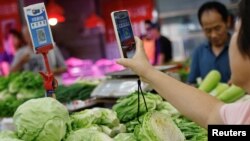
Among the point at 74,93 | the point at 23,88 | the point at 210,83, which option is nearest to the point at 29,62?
the point at 23,88

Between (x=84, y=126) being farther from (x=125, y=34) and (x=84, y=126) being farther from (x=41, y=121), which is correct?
(x=125, y=34)

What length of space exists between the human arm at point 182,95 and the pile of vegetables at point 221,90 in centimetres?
116

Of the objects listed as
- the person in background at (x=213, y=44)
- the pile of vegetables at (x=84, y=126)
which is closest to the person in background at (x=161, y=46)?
the person in background at (x=213, y=44)

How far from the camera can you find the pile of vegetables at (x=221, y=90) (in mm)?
2943

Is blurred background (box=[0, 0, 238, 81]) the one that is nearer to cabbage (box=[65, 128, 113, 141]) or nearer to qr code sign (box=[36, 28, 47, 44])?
qr code sign (box=[36, 28, 47, 44])

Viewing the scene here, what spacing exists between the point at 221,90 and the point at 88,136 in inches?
62.2

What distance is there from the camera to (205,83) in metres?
3.22

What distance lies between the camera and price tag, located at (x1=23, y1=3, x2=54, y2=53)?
1.97 metres

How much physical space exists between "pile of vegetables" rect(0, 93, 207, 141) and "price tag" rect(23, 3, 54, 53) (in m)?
0.30

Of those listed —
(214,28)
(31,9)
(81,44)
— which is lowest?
(81,44)

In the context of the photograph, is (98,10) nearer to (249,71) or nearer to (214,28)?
(214,28)

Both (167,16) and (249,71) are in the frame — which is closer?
(249,71)

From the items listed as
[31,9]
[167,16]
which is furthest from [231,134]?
[167,16]

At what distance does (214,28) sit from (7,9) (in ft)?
19.6
